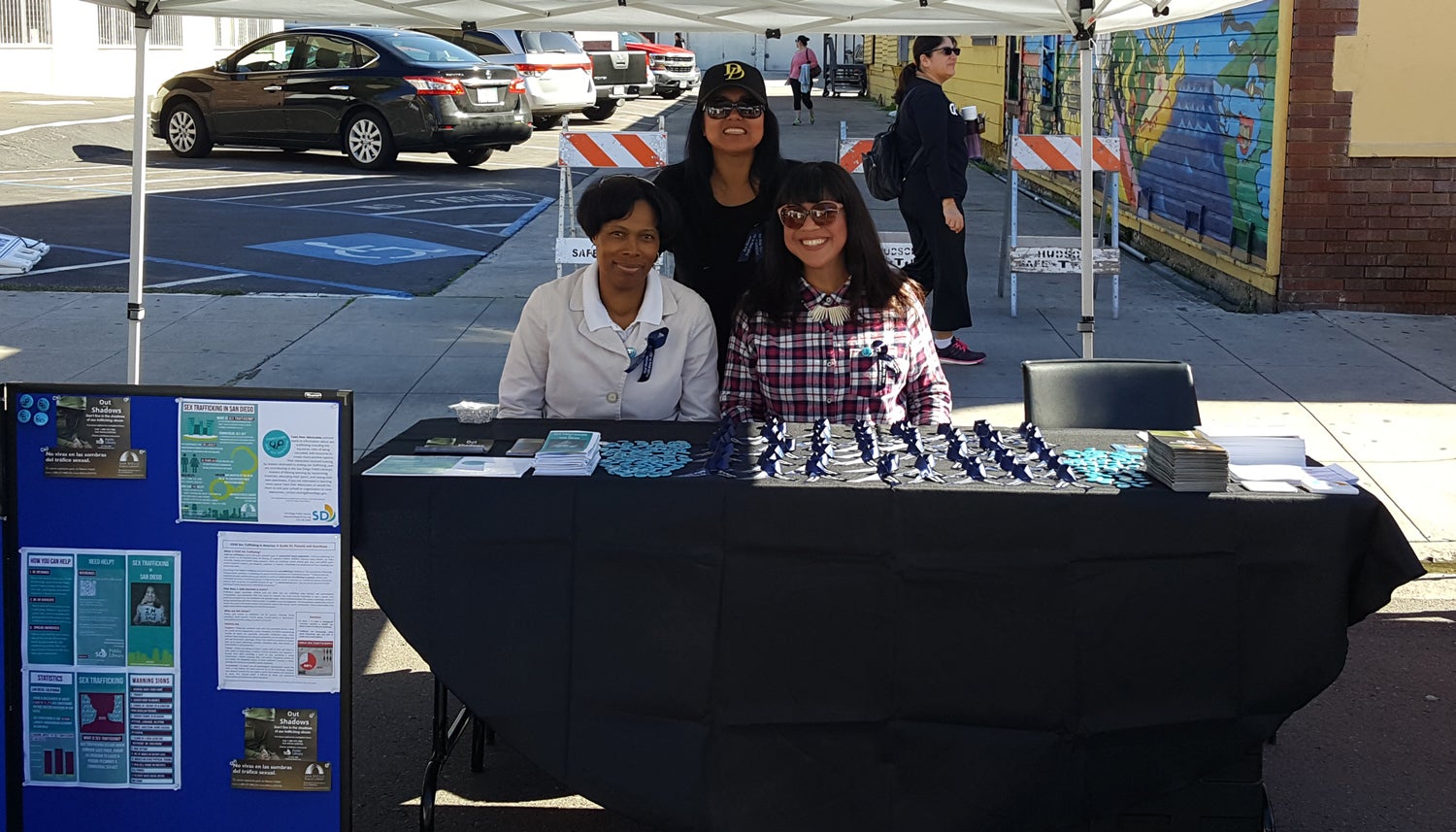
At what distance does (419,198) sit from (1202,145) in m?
8.96

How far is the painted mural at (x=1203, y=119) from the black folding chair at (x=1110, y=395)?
614cm

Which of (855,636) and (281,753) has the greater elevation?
(855,636)

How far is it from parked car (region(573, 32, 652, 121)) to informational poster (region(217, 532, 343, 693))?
84.0ft

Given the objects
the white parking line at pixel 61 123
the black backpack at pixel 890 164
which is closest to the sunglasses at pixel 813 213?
the black backpack at pixel 890 164

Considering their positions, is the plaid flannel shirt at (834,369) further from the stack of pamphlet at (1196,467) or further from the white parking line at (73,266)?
the white parking line at (73,266)

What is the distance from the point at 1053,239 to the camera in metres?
10.9

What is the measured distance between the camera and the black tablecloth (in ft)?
11.6

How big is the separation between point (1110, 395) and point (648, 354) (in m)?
1.58

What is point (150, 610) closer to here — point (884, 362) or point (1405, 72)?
point (884, 362)

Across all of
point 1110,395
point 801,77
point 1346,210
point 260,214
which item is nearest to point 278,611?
point 1110,395

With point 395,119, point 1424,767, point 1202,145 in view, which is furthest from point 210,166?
point 1424,767

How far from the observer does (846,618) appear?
3.56 m

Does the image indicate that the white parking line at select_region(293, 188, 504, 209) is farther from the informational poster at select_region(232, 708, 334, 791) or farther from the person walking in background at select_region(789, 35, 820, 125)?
the person walking in background at select_region(789, 35, 820, 125)

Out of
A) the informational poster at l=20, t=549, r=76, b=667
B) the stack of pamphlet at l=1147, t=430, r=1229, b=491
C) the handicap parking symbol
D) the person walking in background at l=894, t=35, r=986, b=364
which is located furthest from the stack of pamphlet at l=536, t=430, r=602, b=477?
the handicap parking symbol
